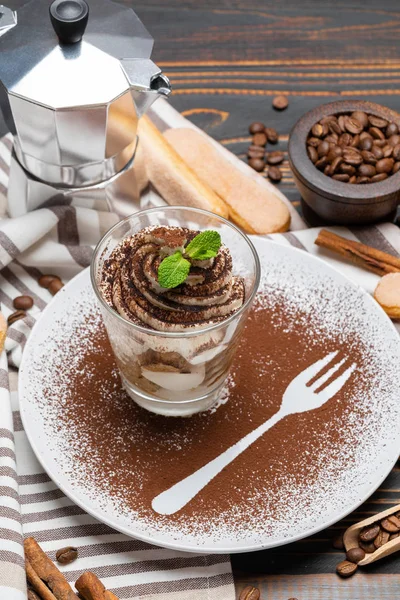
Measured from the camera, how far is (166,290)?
5.86ft

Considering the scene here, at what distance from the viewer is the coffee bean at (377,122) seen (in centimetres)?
231

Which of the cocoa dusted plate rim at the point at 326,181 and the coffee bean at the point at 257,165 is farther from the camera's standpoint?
the coffee bean at the point at 257,165

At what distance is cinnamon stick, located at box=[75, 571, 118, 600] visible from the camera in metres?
1.70

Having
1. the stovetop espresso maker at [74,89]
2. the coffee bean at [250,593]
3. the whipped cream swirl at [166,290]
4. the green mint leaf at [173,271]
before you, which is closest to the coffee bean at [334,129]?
the stovetop espresso maker at [74,89]

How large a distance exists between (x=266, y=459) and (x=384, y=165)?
77cm

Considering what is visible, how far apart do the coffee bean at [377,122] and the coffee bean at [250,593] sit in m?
1.13

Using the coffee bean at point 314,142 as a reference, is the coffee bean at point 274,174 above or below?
below

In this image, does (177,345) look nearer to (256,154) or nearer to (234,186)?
(234,186)

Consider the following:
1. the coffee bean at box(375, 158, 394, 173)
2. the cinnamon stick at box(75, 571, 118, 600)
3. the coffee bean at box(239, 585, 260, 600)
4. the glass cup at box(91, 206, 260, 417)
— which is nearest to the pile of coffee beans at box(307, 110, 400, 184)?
the coffee bean at box(375, 158, 394, 173)

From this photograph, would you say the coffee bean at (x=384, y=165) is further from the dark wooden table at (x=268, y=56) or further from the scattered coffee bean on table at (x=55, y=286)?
the scattered coffee bean on table at (x=55, y=286)

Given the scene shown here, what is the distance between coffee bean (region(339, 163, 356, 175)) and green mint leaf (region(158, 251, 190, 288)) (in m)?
0.63

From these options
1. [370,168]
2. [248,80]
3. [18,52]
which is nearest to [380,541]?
[370,168]

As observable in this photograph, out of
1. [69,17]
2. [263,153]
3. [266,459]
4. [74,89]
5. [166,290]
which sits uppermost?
[69,17]

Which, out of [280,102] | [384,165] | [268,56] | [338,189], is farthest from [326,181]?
[268,56]
